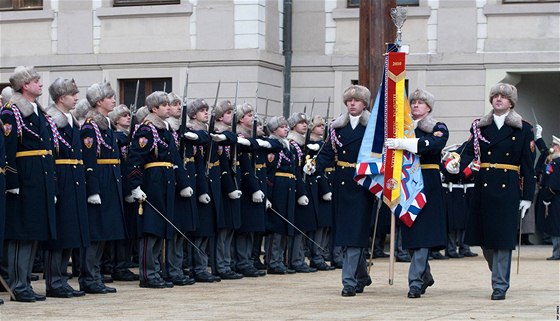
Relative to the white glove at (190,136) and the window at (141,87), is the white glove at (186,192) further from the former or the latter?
the window at (141,87)

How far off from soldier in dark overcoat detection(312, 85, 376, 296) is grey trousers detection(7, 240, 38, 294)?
110 inches

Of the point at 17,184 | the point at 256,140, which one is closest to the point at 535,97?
the point at 256,140

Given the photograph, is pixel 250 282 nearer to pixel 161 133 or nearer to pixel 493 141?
pixel 161 133

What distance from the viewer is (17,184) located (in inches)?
478

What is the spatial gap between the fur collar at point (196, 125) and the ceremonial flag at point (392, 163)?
7.47 feet

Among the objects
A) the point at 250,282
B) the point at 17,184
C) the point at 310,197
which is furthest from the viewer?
the point at 310,197

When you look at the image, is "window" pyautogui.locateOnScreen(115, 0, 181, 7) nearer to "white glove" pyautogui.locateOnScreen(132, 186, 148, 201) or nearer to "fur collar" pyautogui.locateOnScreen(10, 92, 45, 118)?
"white glove" pyautogui.locateOnScreen(132, 186, 148, 201)

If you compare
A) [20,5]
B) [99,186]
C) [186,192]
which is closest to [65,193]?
[99,186]

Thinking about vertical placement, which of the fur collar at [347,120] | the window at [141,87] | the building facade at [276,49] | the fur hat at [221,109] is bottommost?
the fur collar at [347,120]

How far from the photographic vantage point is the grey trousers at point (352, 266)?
12984 mm

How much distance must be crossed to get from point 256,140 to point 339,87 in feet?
31.3

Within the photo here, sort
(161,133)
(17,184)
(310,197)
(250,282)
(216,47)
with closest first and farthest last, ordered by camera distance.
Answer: (17,184) → (161,133) → (250,282) → (310,197) → (216,47)

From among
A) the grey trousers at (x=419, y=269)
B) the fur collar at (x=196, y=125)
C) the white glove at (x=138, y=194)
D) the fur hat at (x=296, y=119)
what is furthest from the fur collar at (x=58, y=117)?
the fur hat at (x=296, y=119)

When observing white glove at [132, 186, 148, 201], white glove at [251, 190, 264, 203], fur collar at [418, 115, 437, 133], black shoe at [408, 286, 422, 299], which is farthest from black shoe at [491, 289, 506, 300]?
white glove at [251, 190, 264, 203]
